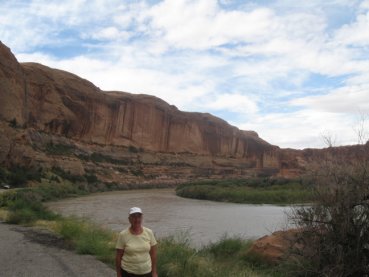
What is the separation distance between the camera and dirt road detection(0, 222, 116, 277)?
872 centimetres

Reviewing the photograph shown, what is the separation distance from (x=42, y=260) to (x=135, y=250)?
5.21 meters

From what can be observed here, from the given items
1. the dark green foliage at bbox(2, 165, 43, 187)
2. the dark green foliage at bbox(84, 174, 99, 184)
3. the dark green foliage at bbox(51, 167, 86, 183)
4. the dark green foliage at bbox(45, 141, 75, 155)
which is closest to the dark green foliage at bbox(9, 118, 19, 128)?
the dark green foliage at bbox(45, 141, 75, 155)

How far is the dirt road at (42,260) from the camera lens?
8.72m

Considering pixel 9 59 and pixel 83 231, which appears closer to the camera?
pixel 83 231

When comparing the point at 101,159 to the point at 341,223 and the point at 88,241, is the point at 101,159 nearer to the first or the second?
the point at 88,241

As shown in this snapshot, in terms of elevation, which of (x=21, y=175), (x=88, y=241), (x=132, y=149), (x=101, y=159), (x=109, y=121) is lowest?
(x=88, y=241)

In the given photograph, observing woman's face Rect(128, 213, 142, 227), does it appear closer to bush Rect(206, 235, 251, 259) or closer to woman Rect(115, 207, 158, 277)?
woman Rect(115, 207, 158, 277)

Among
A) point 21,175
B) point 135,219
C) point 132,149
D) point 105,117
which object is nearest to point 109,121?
point 105,117

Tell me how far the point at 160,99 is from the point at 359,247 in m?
108

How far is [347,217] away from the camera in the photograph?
316 inches

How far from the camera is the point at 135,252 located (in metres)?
5.55

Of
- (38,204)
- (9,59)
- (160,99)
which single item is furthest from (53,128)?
(38,204)

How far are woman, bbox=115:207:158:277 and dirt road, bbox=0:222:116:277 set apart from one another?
3143 mm

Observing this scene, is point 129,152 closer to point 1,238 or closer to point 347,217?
point 1,238
